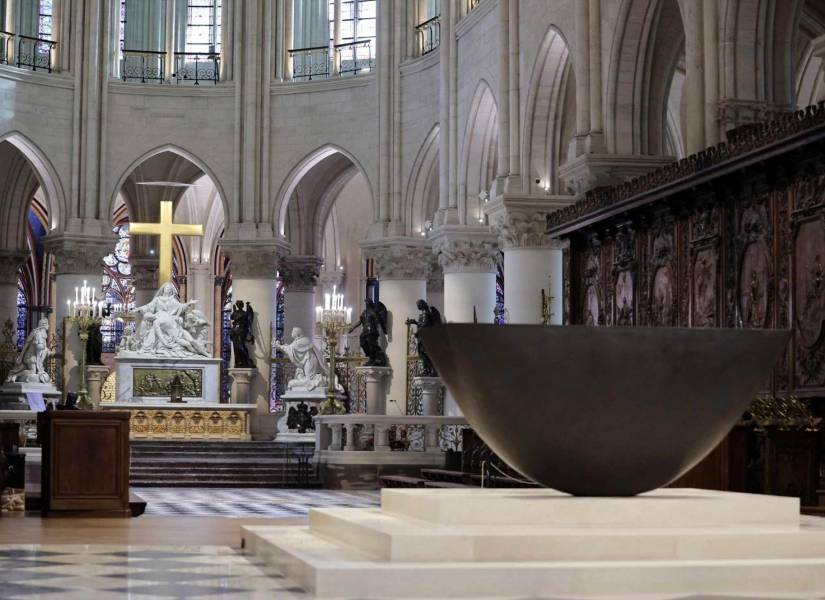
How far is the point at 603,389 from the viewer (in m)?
7.45

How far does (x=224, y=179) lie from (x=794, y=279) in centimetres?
2071

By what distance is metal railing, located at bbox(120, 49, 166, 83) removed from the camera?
34.3 metres

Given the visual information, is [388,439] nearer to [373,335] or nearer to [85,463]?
[373,335]

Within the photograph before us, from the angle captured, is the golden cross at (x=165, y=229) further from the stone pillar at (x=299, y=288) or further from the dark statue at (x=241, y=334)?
the stone pillar at (x=299, y=288)

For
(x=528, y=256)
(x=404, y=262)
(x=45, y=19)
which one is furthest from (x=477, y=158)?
(x=45, y=19)

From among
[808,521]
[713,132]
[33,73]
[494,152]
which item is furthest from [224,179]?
[808,521]

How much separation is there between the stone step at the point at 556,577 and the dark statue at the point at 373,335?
23678 mm

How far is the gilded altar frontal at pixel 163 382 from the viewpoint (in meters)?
29.5

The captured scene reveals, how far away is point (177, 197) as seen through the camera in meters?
38.5

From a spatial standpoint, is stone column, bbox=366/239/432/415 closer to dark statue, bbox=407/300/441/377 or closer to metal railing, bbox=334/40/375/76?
dark statue, bbox=407/300/441/377

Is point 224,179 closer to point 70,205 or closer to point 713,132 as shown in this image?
point 70,205

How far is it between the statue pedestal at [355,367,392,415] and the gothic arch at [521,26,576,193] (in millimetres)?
7533

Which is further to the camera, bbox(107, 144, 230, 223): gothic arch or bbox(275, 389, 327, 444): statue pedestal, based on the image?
bbox(107, 144, 230, 223): gothic arch

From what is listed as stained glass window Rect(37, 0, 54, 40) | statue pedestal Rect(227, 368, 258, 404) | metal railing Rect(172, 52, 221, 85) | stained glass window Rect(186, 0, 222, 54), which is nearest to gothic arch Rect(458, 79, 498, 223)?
statue pedestal Rect(227, 368, 258, 404)
